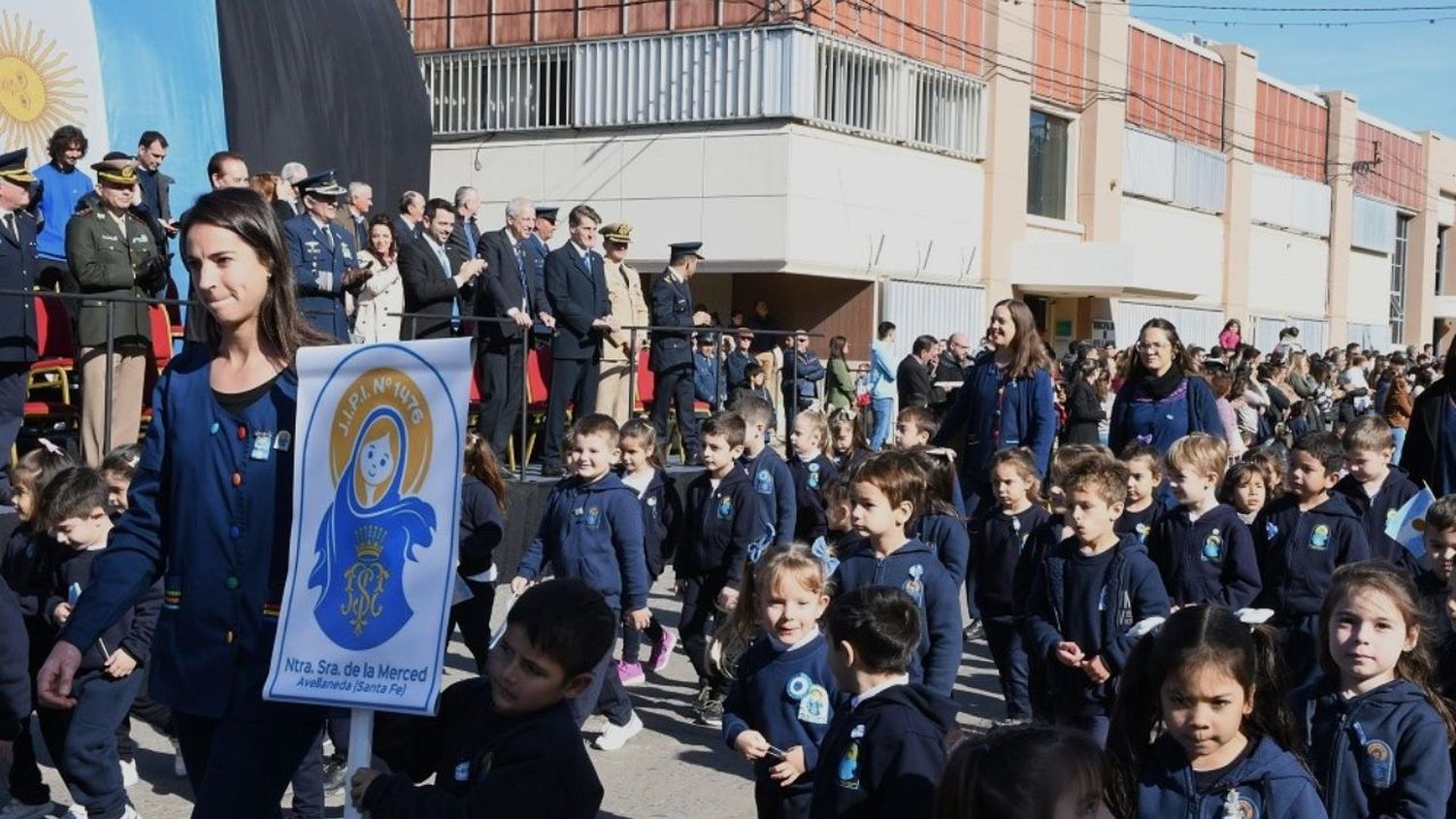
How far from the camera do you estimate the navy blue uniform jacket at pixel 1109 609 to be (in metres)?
5.89

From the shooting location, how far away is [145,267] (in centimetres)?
1008

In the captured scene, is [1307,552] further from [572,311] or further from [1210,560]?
[572,311]

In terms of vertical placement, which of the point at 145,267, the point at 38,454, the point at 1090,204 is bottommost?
the point at 38,454

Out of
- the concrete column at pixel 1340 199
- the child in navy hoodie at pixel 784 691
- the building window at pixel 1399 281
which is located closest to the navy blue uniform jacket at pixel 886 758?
the child in navy hoodie at pixel 784 691

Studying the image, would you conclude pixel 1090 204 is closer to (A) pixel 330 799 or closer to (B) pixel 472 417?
(B) pixel 472 417

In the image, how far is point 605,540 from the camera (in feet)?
25.6

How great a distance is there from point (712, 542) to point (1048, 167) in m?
24.8

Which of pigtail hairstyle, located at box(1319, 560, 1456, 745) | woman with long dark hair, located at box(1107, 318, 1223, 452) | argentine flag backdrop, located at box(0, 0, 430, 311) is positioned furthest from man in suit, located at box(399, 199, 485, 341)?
pigtail hairstyle, located at box(1319, 560, 1456, 745)

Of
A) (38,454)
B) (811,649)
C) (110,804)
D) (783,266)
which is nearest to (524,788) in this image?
(811,649)

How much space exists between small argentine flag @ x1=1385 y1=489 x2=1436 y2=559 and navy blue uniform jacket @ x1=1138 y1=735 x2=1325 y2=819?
317cm

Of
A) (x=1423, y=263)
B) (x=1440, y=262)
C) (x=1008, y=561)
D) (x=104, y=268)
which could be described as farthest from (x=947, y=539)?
(x=1440, y=262)

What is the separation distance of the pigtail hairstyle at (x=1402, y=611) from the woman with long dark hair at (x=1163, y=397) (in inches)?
189

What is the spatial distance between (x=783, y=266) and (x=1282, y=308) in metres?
20.0

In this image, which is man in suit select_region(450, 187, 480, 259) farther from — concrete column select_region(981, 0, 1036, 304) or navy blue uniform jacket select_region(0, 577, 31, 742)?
concrete column select_region(981, 0, 1036, 304)
